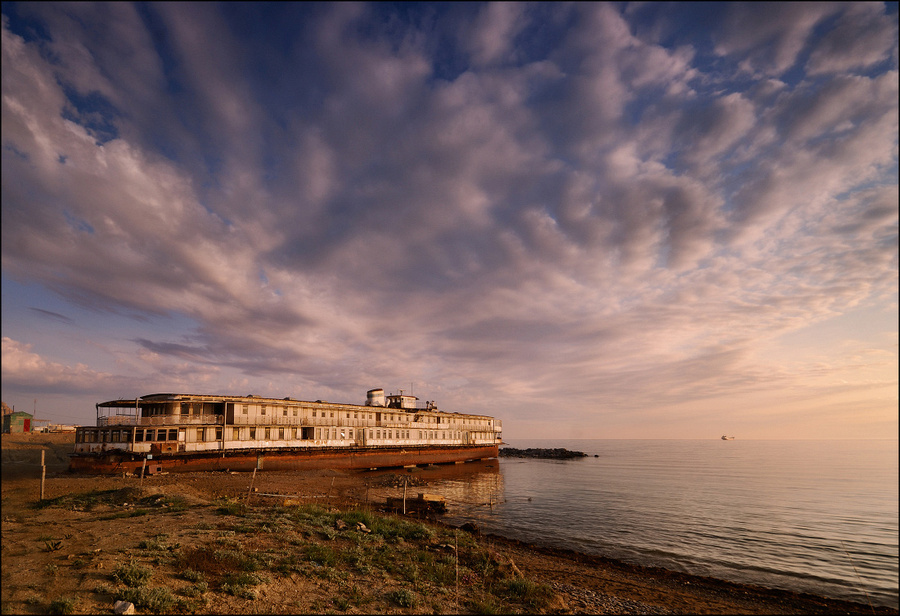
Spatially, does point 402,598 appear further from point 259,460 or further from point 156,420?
point 156,420

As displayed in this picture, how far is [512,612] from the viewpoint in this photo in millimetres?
15164

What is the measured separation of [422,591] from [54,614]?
1025cm

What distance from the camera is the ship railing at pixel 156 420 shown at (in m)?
44.1

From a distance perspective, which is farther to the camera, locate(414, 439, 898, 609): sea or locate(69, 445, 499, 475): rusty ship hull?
locate(69, 445, 499, 475): rusty ship hull

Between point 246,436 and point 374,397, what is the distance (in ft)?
95.7

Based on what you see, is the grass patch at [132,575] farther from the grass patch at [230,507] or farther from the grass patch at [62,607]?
the grass patch at [230,507]

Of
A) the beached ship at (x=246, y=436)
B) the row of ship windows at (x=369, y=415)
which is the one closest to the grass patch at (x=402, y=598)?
the beached ship at (x=246, y=436)

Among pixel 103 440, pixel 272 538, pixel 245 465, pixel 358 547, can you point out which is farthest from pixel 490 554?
pixel 103 440

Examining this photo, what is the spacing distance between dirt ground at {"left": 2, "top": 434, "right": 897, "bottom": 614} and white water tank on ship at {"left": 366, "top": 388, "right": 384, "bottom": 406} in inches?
1763

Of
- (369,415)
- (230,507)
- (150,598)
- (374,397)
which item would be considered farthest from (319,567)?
(374,397)

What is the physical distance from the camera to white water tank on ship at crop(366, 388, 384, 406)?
7894 centimetres

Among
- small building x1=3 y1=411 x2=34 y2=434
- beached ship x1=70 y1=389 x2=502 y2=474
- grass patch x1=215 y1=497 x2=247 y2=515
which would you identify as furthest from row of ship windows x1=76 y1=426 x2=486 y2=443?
small building x1=3 y1=411 x2=34 y2=434

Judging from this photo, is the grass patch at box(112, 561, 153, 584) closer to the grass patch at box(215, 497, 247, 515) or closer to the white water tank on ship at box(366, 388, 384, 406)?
the grass patch at box(215, 497, 247, 515)

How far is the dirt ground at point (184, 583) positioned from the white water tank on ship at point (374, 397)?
44.8 metres
